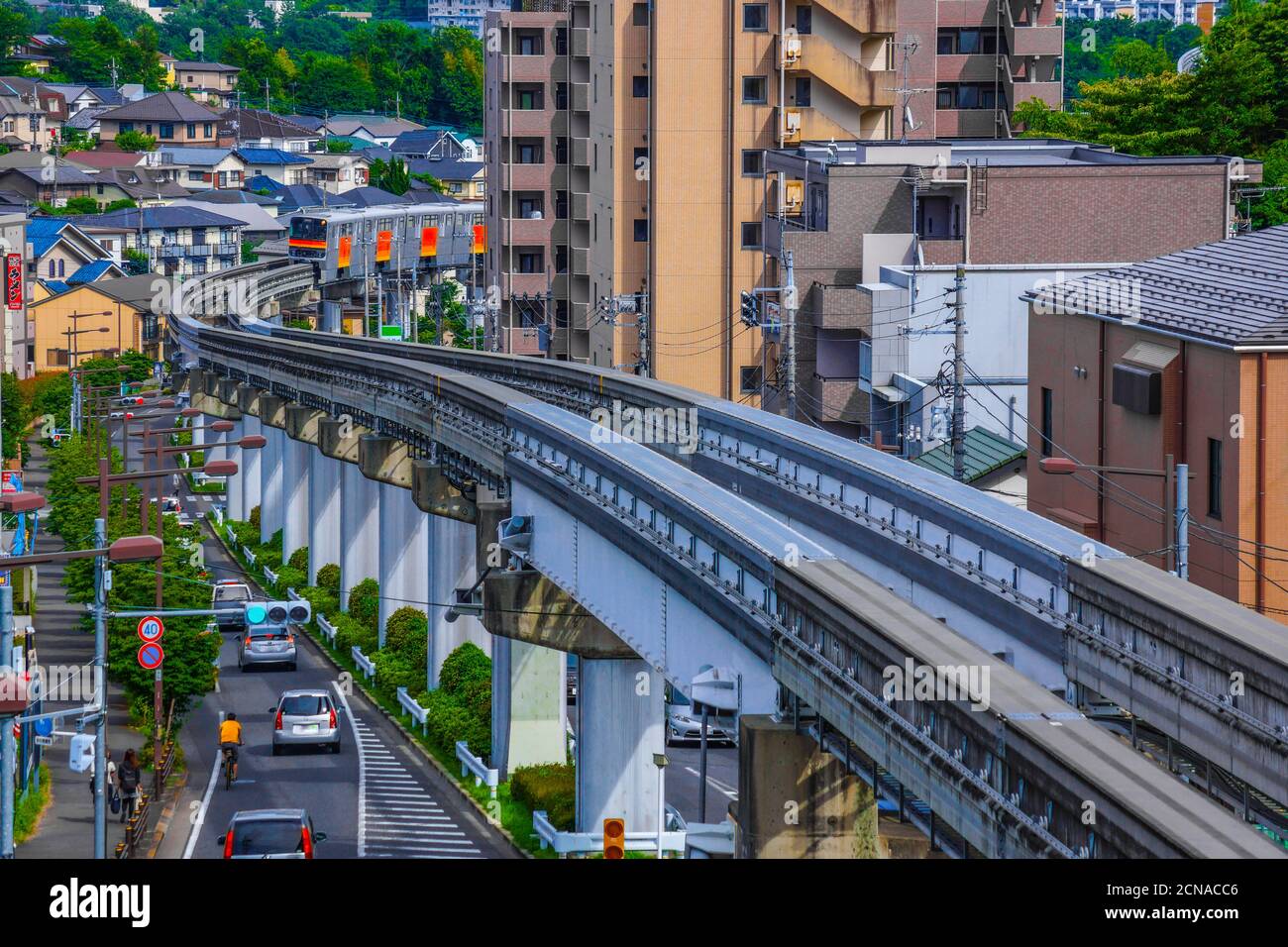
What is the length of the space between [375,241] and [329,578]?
50.0 meters

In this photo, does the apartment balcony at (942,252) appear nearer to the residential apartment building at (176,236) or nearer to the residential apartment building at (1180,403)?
the residential apartment building at (1180,403)

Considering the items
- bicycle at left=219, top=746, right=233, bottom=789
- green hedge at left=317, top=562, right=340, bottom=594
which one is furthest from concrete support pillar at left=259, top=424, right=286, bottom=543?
bicycle at left=219, top=746, right=233, bottom=789

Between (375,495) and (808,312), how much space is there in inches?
491

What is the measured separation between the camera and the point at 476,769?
109 feet

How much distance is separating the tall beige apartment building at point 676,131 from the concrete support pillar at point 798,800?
112 ft

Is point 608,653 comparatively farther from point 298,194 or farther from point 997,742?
point 298,194

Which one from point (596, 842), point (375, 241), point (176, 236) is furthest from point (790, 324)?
point (176, 236)

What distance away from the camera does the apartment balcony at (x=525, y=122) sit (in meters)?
77.6

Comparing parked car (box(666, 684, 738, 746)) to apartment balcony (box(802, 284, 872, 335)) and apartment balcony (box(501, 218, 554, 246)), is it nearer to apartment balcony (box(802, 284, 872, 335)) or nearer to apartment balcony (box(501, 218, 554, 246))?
apartment balcony (box(802, 284, 872, 335))

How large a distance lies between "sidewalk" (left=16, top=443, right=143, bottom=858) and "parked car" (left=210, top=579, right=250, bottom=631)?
346cm

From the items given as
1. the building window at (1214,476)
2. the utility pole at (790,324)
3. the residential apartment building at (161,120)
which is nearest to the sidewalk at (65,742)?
the utility pole at (790,324)

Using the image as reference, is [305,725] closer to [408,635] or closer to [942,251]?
[408,635]

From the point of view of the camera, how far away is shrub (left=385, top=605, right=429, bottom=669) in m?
43.0
